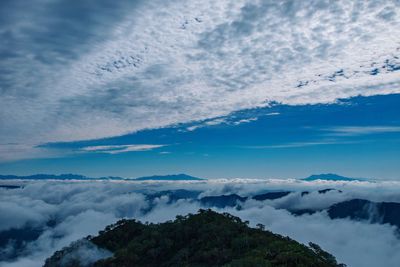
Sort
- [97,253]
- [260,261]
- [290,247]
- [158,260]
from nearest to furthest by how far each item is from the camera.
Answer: [260,261] < [290,247] < [158,260] < [97,253]

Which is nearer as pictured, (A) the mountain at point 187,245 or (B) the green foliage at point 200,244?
(B) the green foliage at point 200,244

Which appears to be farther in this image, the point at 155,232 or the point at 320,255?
the point at 155,232

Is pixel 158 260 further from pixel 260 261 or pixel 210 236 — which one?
pixel 260 261

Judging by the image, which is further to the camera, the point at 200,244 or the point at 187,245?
the point at 187,245

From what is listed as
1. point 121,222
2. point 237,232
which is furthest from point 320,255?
point 121,222

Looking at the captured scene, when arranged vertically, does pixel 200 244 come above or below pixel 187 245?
above

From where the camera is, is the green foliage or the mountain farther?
the mountain
